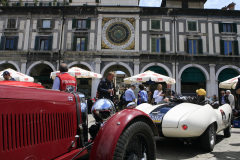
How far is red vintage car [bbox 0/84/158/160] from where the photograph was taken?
1.26 metres

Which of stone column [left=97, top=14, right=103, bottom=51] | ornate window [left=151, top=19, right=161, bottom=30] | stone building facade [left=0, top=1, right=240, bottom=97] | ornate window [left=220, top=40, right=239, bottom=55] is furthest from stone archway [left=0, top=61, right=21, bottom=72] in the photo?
ornate window [left=220, top=40, right=239, bottom=55]

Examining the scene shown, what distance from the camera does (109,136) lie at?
5.61 feet

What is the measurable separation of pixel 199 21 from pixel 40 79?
1672 cm

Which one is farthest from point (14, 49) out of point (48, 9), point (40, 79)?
point (48, 9)

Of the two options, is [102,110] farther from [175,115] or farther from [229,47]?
[229,47]

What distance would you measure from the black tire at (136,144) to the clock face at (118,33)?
15862mm

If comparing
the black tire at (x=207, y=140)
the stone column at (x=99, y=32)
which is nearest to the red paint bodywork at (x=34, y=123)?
the black tire at (x=207, y=140)

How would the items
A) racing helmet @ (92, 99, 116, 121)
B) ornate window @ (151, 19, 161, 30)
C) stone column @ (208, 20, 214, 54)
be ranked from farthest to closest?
A: 1. ornate window @ (151, 19, 161, 30)
2. stone column @ (208, 20, 214, 54)
3. racing helmet @ (92, 99, 116, 121)

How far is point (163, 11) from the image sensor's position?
18.1 meters

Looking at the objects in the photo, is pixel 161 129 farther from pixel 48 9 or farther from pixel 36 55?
pixel 48 9

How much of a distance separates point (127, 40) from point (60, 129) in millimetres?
16588

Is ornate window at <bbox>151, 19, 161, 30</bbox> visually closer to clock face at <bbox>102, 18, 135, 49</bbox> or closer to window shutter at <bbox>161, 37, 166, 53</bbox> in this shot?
window shutter at <bbox>161, 37, 166, 53</bbox>

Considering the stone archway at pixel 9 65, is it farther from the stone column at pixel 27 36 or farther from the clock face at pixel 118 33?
the clock face at pixel 118 33

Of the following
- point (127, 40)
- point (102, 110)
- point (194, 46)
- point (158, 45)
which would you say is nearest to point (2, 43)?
point (127, 40)
